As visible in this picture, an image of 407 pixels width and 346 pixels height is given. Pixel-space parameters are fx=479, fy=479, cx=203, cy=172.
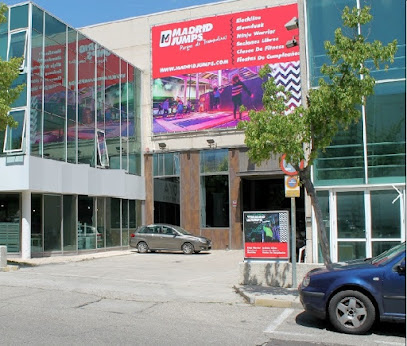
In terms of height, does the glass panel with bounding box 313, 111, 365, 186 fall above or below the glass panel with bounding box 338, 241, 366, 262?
above

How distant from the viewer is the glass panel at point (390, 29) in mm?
13977

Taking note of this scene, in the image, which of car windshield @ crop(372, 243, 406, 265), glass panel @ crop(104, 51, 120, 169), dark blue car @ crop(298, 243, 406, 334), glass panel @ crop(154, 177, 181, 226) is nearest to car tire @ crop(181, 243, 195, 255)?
glass panel @ crop(154, 177, 181, 226)

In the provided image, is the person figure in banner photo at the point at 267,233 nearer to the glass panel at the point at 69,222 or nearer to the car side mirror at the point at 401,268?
the car side mirror at the point at 401,268

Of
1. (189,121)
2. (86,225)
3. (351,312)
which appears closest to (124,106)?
(189,121)

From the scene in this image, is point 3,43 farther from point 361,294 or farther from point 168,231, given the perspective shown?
point 361,294

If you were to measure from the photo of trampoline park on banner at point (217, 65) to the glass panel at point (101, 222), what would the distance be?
6184 millimetres

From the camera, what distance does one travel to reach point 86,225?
23.6 meters

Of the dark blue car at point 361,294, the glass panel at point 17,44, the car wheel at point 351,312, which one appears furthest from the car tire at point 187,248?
the car wheel at point 351,312

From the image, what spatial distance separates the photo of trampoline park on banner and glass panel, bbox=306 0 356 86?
1021 centimetres

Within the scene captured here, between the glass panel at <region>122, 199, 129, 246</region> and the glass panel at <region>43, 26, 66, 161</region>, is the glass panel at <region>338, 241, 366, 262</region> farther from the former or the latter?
the glass panel at <region>122, 199, 129, 246</region>

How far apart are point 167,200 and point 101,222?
16.7ft

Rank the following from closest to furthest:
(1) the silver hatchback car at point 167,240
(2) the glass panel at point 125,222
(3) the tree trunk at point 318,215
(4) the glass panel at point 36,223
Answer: (3) the tree trunk at point 318,215 → (4) the glass panel at point 36,223 → (1) the silver hatchback car at point 167,240 → (2) the glass panel at point 125,222

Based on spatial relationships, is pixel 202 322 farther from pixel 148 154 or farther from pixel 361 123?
pixel 148 154

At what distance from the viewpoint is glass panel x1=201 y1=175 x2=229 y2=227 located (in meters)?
26.9
